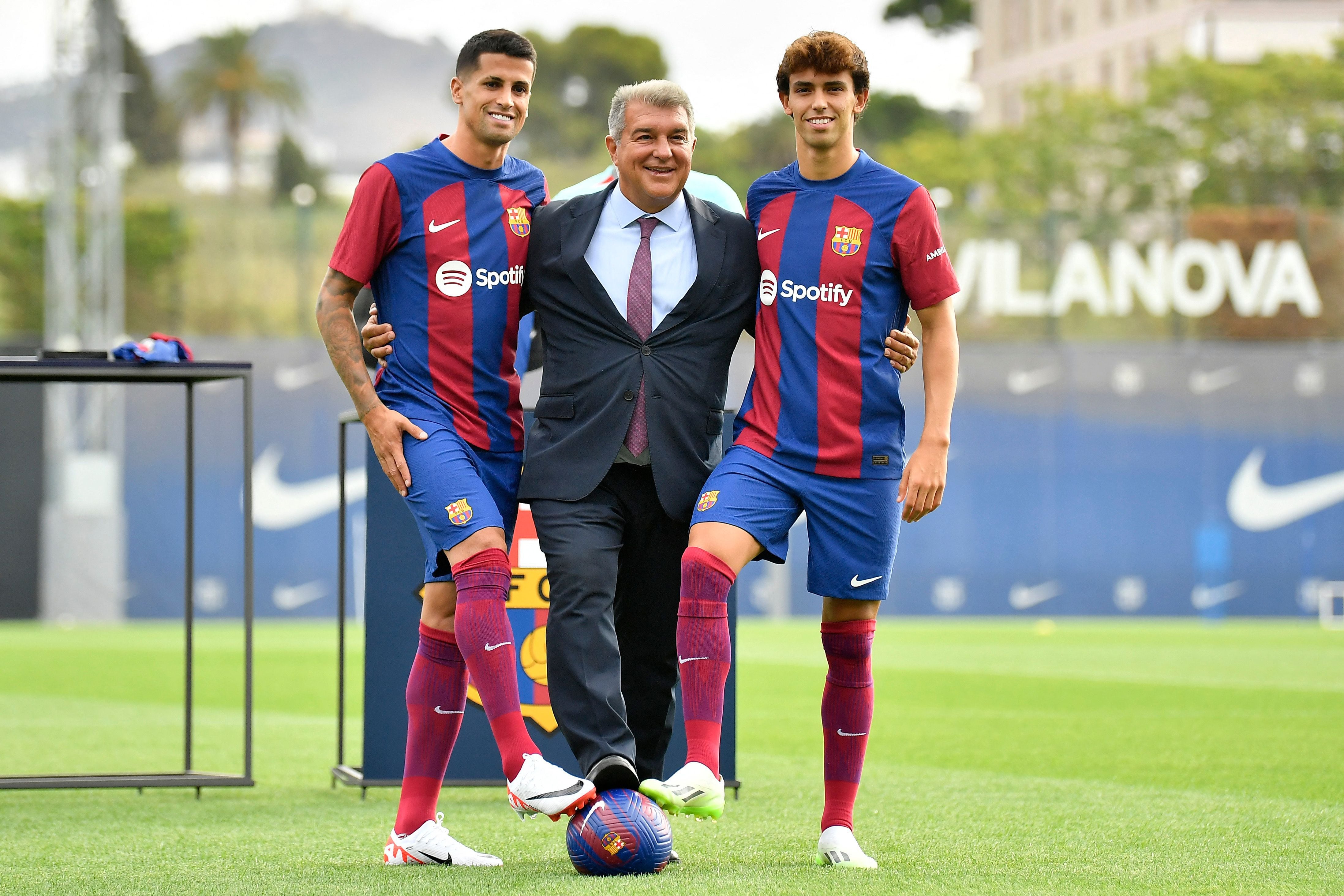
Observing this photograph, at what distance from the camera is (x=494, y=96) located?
4.07 metres

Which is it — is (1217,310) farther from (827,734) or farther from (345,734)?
(827,734)

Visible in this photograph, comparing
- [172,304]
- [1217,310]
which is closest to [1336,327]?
[1217,310]

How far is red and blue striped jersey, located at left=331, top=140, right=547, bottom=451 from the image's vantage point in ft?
13.2

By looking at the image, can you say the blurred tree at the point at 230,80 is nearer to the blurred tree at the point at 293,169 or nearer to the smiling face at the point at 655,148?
the blurred tree at the point at 293,169

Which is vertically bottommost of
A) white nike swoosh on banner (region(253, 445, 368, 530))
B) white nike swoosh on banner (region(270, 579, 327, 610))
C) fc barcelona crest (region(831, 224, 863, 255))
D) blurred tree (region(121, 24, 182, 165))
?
white nike swoosh on banner (region(270, 579, 327, 610))

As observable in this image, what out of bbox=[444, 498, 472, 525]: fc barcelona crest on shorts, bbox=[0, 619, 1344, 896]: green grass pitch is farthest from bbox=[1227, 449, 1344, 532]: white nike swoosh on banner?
bbox=[444, 498, 472, 525]: fc barcelona crest on shorts

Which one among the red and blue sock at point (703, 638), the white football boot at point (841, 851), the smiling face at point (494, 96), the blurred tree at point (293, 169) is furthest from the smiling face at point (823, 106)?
the blurred tree at point (293, 169)

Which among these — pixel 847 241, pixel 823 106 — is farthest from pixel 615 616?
pixel 823 106

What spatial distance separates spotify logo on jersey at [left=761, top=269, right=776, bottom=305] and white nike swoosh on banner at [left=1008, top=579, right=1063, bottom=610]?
16.4 meters

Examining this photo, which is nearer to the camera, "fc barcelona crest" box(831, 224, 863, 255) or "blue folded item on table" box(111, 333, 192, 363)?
"fc barcelona crest" box(831, 224, 863, 255)

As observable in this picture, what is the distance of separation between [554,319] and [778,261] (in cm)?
56

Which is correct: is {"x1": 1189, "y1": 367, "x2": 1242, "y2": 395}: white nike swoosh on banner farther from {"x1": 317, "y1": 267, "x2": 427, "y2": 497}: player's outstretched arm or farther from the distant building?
the distant building

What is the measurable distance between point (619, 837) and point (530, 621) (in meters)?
1.51

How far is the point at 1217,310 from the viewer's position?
837 inches
